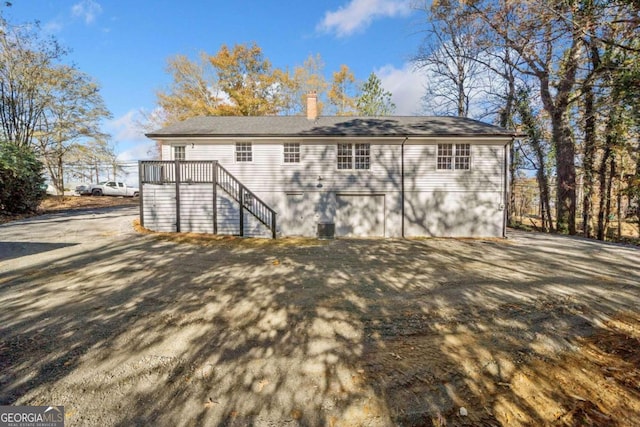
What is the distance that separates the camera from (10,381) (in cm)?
263

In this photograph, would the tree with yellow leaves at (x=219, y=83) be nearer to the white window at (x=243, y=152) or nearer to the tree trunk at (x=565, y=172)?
the white window at (x=243, y=152)

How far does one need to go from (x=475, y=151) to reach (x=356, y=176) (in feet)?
18.4

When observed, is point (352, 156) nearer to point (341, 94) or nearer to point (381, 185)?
point (381, 185)

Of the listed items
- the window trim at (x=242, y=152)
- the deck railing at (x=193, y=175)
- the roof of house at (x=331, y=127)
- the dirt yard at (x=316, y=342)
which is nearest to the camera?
the dirt yard at (x=316, y=342)

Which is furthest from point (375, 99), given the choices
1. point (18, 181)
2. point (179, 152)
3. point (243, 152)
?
point (18, 181)

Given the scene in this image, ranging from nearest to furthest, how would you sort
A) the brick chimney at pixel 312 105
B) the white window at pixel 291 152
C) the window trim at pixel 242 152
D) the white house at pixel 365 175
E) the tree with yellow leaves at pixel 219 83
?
the white house at pixel 365 175 < the window trim at pixel 242 152 < the white window at pixel 291 152 < the brick chimney at pixel 312 105 < the tree with yellow leaves at pixel 219 83

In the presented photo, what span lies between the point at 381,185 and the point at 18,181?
17426 mm

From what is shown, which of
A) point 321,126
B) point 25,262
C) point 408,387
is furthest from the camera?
point 321,126

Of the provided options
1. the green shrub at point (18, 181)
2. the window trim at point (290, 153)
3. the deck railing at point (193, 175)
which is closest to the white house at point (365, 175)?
the window trim at point (290, 153)

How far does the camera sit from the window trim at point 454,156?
12.2 m

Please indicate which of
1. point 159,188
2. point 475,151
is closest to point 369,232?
point 475,151

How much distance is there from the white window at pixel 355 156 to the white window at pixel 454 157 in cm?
336

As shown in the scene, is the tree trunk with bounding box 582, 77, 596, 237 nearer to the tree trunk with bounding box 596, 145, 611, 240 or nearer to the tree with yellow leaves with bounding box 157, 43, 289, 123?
the tree trunk with bounding box 596, 145, 611, 240

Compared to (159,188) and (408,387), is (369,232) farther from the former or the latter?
→ (408,387)
